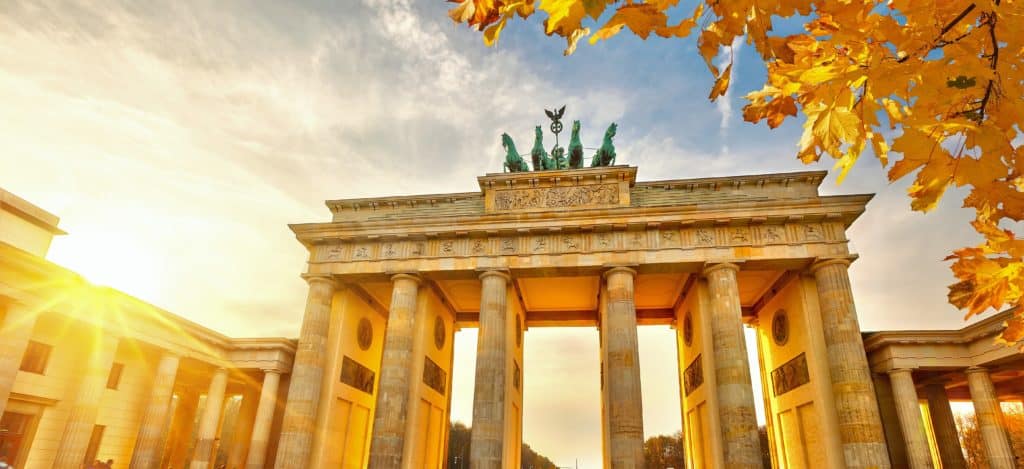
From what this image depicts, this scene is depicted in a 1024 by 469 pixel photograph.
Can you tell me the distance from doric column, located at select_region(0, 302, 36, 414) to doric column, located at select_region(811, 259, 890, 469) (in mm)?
30279

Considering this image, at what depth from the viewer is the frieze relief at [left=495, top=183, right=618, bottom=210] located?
79.9 ft

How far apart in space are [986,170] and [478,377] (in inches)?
833

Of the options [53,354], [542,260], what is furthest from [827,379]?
[53,354]

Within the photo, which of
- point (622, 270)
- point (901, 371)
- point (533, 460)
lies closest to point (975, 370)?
point (901, 371)

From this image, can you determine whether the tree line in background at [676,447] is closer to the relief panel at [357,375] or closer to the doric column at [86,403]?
the relief panel at [357,375]

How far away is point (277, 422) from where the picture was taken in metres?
25.9

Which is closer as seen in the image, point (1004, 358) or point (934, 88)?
point (934, 88)

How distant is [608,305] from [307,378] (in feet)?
47.0

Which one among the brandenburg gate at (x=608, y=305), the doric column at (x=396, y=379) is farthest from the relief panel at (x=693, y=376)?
the doric column at (x=396, y=379)

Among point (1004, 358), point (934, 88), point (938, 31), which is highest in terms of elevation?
point (1004, 358)

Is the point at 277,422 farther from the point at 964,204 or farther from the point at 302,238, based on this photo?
the point at 964,204

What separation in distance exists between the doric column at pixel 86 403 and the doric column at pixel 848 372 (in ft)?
98.2

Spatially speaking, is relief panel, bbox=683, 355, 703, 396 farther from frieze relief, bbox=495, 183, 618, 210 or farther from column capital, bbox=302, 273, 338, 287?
column capital, bbox=302, 273, 338, 287

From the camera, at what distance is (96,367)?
21109mm
